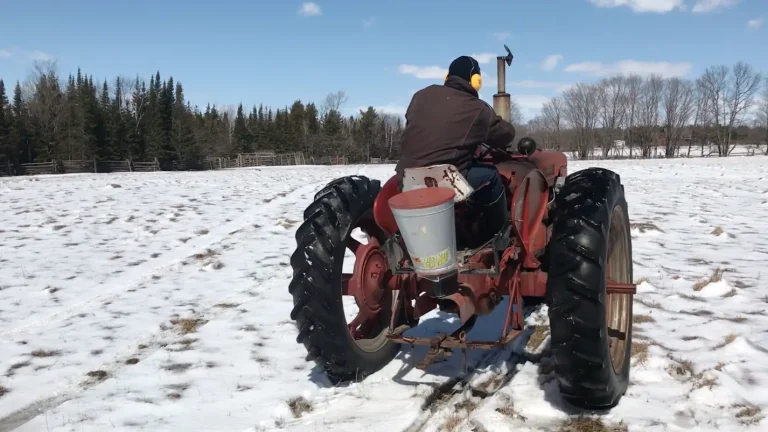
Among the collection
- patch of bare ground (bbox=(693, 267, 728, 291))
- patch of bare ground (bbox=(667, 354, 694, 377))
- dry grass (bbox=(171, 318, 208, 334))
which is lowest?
dry grass (bbox=(171, 318, 208, 334))

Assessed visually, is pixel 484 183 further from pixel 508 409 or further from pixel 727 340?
pixel 727 340

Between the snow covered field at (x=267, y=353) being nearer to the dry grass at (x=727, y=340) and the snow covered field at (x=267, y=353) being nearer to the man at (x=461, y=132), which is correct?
the dry grass at (x=727, y=340)

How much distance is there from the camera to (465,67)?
3.54 metres

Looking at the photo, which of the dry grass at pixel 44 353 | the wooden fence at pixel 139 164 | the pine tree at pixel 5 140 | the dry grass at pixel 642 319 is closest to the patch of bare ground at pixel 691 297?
the dry grass at pixel 642 319

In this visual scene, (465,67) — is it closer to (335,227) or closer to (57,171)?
Answer: (335,227)

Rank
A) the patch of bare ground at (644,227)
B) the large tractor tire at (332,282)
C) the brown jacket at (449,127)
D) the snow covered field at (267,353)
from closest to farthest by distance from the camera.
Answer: the brown jacket at (449,127) → the snow covered field at (267,353) → the large tractor tire at (332,282) → the patch of bare ground at (644,227)

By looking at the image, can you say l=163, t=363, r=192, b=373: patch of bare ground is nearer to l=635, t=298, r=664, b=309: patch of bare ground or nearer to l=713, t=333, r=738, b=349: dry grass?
l=713, t=333, r=738, b=349: dry grass

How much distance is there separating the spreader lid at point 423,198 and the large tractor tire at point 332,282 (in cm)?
86

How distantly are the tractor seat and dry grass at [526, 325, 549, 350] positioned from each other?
2.02m

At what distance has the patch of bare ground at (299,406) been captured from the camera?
3646 mm

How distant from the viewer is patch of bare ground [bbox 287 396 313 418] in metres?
3.65

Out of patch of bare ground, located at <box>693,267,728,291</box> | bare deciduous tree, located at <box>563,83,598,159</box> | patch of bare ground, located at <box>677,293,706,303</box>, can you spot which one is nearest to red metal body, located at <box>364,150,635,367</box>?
patch of bare ground, located at <box>677,293,706,303</box>

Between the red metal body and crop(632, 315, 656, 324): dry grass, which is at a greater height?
the red metal body

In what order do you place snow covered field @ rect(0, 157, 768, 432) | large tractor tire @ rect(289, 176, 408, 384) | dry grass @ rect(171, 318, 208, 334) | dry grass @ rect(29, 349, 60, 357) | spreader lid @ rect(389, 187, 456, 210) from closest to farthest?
1. spreader lid @ rect(389, 187, 456, 210)
2. snow covered field @ rect(0, 157, 768, 432)
3. large tractor tire @ rect(289, 176, 408, 384)
4. dry grass @ rect(29, 349, 60, 357)
5. dry grass @ rect(171, 318, 208, 334)
